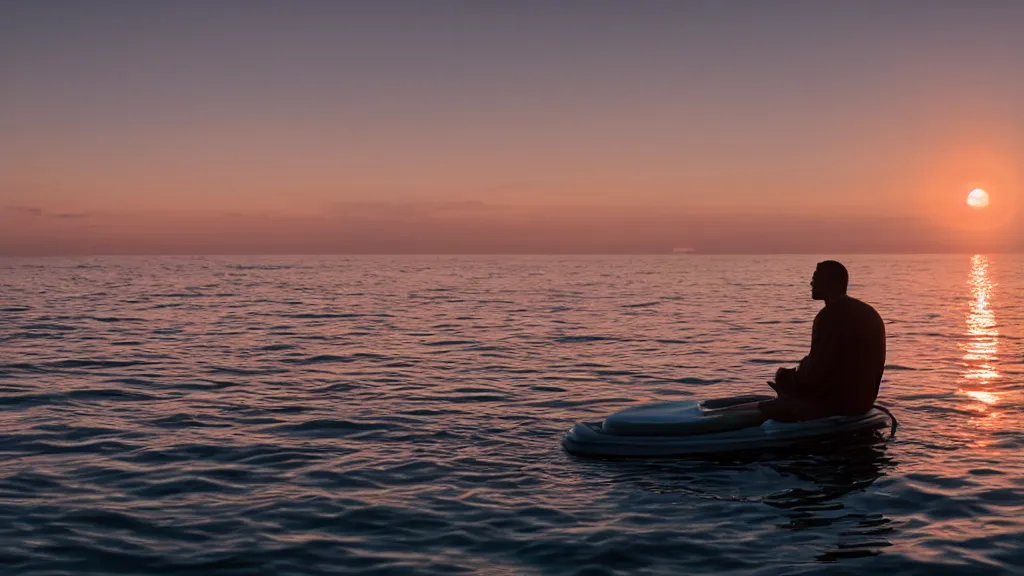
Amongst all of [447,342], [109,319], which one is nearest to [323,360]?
[447,342]

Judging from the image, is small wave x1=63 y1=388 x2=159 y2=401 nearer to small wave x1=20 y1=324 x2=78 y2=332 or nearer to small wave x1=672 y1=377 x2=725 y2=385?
small wave x1=672 y1=377 x2=725 y2=385

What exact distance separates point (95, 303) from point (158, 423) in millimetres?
38268

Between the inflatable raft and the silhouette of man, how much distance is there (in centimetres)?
18

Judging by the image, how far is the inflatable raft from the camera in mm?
10891

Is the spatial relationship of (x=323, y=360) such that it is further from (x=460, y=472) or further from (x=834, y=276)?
(x=834, y=276)

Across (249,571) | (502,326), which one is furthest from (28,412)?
(502,326)

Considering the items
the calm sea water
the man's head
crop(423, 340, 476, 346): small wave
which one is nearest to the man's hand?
the calm sea water

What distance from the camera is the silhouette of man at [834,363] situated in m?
10.8

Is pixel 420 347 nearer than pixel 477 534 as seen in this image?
No

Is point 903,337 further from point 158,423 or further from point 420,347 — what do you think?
point 158,423

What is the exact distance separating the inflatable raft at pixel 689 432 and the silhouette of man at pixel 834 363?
18 centimetres

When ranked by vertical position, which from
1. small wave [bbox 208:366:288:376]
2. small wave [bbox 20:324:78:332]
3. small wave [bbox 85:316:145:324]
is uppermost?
small wave [bbox 85:316:145:324]

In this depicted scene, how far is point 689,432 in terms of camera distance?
11.0 meters

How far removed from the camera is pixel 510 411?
575 inches
